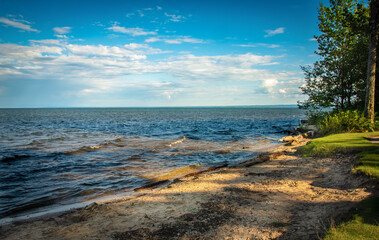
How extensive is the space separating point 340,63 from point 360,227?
801 inches

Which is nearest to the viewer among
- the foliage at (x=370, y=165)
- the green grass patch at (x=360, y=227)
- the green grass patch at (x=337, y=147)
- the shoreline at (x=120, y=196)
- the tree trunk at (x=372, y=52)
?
the green grass patch at (x=360, y=227)

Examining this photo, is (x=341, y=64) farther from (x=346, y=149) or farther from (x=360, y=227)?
(x=360, y=227)

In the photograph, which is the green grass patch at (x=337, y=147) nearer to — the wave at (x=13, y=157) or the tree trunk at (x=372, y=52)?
the tree trunk at (x=372, y=52)

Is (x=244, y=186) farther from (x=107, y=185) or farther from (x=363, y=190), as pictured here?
(x=107, y=185)

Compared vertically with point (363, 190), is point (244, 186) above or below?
below

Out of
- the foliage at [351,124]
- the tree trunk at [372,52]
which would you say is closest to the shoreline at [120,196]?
the foliage at [351,124]

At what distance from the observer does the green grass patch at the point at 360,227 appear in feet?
11.7

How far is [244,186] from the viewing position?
8070mm

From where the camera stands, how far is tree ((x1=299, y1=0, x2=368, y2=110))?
1897 cm

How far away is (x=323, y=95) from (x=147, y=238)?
21.7m

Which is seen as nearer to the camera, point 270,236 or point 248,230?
point 270,236

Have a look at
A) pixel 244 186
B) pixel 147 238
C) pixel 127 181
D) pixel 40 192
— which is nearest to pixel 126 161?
pixel 127 181

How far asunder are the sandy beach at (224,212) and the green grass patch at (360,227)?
1.28ft

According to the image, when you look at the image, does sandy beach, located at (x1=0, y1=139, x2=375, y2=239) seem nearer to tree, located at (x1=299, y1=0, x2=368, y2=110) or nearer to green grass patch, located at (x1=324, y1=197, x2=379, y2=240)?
green grass patch, located at (x1=324, y1=197, x2=379, y2=240)
